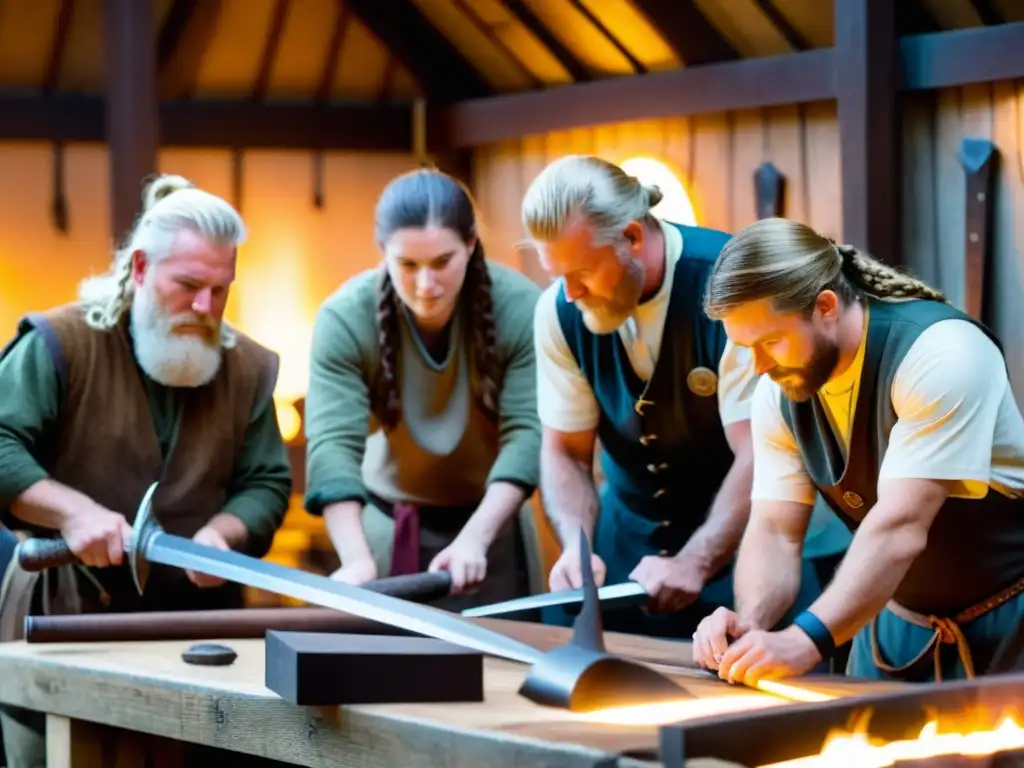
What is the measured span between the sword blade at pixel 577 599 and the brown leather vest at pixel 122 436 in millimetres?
756

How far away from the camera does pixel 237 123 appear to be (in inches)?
293

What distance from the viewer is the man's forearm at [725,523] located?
355cm

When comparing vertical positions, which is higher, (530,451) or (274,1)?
(274,1)

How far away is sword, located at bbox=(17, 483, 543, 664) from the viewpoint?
2.92 meters

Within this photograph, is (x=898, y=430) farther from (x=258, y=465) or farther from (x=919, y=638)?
(x=258, y=465)

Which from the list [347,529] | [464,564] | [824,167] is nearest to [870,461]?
[464,564]

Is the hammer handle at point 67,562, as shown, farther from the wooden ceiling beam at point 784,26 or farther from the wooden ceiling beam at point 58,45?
the wooden ceiling beam at point 58,45

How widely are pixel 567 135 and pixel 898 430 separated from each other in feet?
14.4

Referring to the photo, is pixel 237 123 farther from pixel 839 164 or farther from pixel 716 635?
pixel 716 635

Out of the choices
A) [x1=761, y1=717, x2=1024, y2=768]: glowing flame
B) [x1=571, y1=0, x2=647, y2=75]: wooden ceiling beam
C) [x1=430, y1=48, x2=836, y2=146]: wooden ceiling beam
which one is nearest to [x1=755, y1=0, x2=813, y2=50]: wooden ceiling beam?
[x1=430, y1=48, x2=836, y2=146]: wooden ceiling beam

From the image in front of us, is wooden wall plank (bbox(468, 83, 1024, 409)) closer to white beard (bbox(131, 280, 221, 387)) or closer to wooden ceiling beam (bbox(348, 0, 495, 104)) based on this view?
wooden ceiling beam (bbox(348, 0, 495, 104))

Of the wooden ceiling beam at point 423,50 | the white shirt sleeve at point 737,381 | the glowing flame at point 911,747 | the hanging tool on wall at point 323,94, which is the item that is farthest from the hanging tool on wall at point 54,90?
the glowing flame at point 911,747

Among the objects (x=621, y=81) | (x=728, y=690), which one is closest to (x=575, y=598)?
(x=728, y=690)

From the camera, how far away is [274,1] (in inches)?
285
